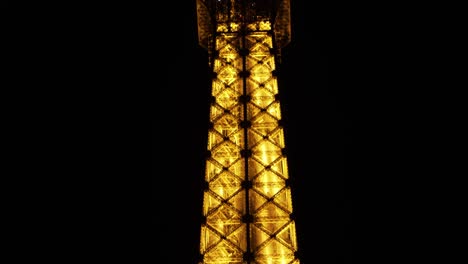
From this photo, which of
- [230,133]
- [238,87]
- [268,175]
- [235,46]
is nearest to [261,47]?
[235,46]

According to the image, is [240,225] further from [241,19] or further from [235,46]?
[241,19]

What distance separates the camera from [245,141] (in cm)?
1189

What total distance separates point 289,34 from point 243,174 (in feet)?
18.3

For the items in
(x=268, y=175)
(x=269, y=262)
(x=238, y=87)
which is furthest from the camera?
(x=238, y=87)

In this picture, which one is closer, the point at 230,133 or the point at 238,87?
the point at 230,133

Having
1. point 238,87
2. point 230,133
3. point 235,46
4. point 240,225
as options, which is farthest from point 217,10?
point 240,225

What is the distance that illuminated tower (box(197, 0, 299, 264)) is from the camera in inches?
409

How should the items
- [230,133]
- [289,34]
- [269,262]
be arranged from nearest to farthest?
1. [269,262]
2. [230,133]
3. [289,34]

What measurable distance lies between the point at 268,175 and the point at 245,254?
1891mm

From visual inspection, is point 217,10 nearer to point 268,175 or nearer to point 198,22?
point 198,22

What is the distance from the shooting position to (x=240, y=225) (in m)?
10.6

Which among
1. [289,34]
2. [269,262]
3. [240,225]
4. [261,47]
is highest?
[289,34]

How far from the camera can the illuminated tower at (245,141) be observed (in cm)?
1040

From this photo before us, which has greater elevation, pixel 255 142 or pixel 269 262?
pixel 255 142
